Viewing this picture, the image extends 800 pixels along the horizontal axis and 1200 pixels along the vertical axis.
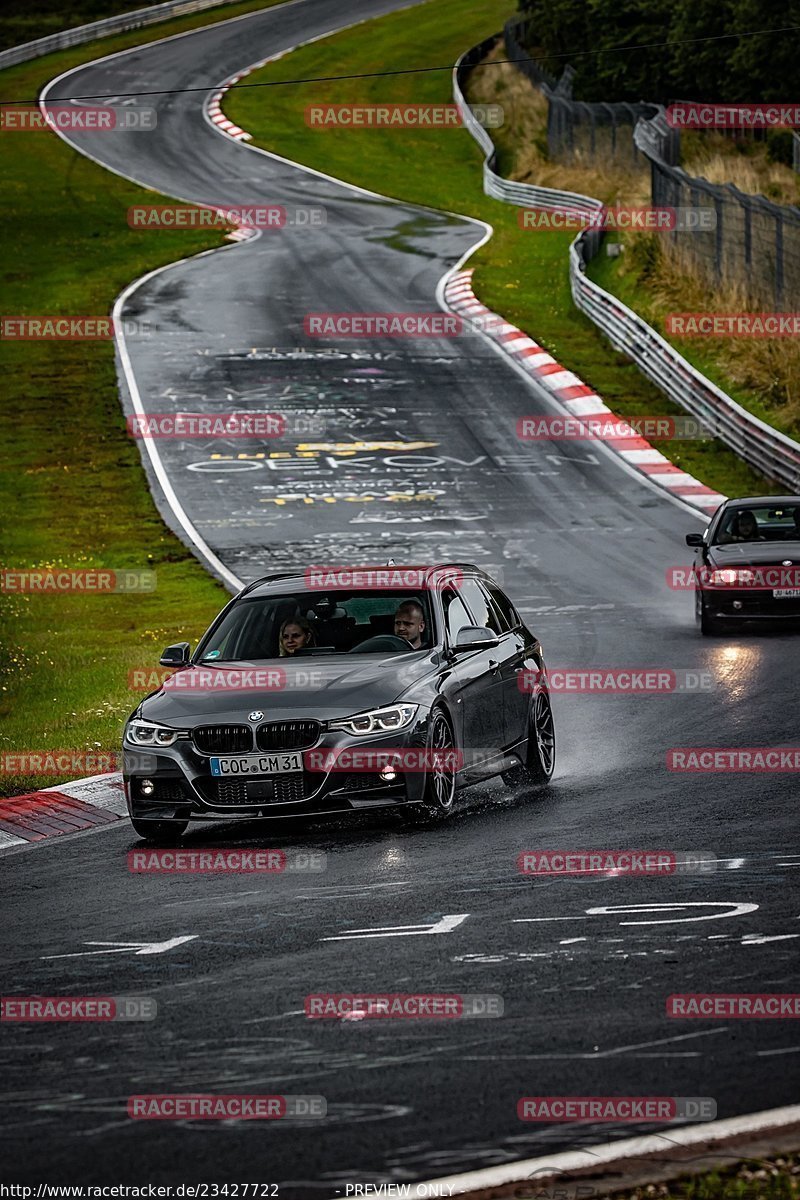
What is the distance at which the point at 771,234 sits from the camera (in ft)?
111

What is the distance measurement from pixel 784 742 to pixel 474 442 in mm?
20589

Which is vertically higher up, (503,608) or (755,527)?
(503,608)

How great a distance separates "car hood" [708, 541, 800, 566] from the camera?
1994cm

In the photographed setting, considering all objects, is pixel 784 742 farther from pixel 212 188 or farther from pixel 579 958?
pixel 212 188

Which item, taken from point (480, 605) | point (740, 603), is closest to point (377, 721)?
point (480, 605)

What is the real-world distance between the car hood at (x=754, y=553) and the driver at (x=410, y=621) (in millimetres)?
8497

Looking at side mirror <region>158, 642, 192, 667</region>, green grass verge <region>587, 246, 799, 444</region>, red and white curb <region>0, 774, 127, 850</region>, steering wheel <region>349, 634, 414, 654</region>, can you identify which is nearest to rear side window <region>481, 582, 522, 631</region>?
steering wheel <region>349, 634, 414, 654</region>

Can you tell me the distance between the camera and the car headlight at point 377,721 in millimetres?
10633

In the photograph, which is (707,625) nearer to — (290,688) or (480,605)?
(480,605)

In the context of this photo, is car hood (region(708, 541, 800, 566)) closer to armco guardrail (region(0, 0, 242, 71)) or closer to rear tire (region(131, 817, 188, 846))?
rear tire (region(131, 817, 188, 846))

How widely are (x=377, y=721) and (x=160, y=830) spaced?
1.49 m

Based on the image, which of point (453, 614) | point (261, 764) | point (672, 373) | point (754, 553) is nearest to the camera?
point (261, 764)

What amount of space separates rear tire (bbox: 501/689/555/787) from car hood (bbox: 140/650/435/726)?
135 cm

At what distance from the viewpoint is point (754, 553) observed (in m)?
20.2
